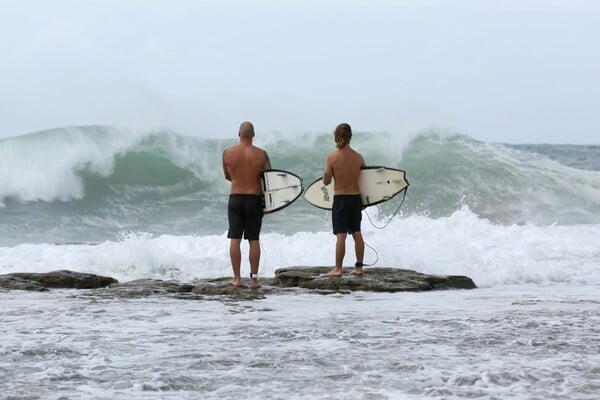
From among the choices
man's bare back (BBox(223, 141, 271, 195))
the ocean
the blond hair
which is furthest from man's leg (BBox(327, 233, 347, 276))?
man's bare back (BBox(223, 141, 271, 195))

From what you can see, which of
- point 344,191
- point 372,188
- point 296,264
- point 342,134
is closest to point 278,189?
point 344,191

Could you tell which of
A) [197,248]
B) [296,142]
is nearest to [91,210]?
[296,142]

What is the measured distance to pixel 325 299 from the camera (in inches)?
343

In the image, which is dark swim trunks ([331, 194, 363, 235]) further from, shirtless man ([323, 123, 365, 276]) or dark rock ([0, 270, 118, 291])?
dark rock ([0, 270, 118, 291])

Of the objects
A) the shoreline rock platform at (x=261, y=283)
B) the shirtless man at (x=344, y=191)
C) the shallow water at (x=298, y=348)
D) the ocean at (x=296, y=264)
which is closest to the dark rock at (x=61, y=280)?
the shoreline rock platform at (x=261, y=283)

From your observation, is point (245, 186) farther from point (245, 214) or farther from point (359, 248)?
point (359, 248)

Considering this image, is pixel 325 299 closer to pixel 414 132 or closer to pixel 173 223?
pixel 173 223

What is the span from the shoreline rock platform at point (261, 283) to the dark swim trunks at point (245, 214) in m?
0.64

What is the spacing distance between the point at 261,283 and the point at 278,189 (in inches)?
49.1

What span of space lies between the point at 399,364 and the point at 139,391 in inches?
61.1

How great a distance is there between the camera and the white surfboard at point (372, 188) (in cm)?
1042

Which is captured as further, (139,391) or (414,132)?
(414,132)

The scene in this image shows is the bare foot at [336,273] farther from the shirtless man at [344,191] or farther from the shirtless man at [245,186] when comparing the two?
the shirtless man at [245,186]

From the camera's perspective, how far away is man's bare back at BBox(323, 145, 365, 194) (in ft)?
32.6
